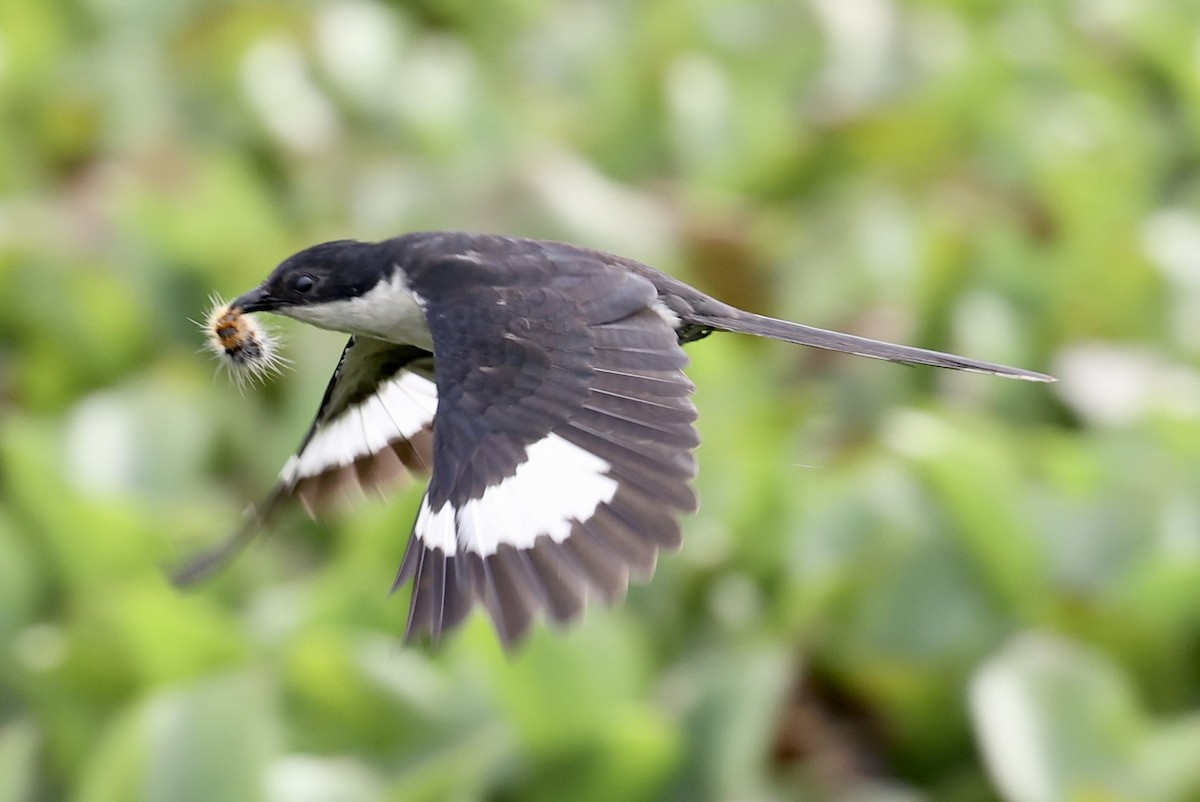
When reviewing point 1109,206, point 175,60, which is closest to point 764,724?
point 1109,206

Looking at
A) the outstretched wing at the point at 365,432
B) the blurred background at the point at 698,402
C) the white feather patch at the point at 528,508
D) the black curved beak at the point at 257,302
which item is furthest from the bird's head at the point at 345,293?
the blurred background at the point at 698,402

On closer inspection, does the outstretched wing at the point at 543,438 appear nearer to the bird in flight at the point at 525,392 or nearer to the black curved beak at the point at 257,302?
the bird in flight at the point at 525,392

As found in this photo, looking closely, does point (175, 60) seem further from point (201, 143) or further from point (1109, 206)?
point (1109, 206)

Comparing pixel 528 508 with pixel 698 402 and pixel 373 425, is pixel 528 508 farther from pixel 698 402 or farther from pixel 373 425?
pixel 698 402

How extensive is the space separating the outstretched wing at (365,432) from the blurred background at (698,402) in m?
A: 0.27

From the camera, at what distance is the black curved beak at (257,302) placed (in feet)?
8.92

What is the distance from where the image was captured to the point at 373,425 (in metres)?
3.14

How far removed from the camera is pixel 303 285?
106 inches

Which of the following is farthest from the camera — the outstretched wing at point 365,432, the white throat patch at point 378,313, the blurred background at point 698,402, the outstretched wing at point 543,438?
the blurred background at point 698,402

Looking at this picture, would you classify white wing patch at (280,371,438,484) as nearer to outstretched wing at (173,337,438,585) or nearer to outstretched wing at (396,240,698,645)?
outstretched wing at (173,337,438,585)

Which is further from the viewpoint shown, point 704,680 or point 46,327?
point 46,327

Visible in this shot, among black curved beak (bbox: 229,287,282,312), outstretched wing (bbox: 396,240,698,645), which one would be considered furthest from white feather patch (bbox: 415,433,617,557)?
black curved beak (bbox: 229,287,282,312)

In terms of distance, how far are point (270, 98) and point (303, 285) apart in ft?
10.1

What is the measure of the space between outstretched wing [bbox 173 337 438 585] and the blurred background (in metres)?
0.27
